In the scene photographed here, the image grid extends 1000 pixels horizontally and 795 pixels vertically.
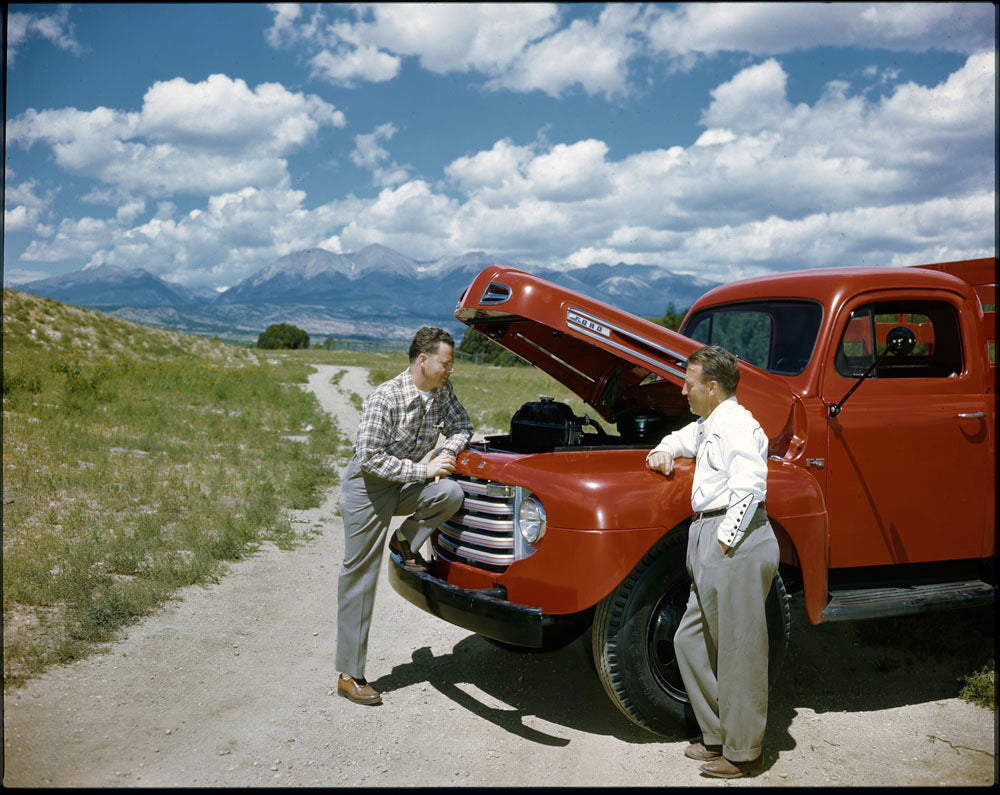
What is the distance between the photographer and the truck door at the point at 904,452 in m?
4.54

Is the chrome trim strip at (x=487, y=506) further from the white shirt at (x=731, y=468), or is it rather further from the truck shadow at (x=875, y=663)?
the truck shadow at (x=875, y=663)

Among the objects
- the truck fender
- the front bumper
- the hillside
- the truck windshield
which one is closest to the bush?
the hillside

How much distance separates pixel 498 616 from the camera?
388 cm

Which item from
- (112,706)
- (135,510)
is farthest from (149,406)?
(112,706)

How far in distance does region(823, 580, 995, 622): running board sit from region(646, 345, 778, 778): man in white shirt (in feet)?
2.55

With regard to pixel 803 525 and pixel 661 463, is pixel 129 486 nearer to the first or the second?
pixel 661 463

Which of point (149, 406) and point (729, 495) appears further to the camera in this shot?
point (149, 406)

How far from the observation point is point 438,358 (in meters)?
4.52

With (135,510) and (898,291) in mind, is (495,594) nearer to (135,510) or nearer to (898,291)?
(898,291)

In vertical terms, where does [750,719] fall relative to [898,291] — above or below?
below

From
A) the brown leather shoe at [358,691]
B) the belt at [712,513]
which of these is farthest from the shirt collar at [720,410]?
the brown leather shoe at [358,691]

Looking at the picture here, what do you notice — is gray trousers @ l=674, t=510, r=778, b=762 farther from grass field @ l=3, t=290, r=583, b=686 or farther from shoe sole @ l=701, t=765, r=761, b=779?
grass field @ l=3, t=290, r=583, b=686

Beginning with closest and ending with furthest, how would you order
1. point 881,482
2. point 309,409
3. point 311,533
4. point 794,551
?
point 794,551 < point 881,482 < point 311,533 < point 309,409

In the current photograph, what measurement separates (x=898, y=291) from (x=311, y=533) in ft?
19.9
